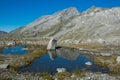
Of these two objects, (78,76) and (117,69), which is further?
(117,69)

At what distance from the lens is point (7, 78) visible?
125ft

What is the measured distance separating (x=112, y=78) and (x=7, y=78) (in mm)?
20587

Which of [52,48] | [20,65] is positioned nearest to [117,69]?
[20,65]

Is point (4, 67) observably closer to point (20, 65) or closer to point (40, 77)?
point (20, 65)

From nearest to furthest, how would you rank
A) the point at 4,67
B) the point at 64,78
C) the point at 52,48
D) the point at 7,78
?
the point at 7,78, the point at 64,78, the point at 4,67, the point at 52,48

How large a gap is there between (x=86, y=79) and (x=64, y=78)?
4.33 metres

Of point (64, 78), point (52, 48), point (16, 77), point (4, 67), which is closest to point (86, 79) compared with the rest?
point (64, 78)

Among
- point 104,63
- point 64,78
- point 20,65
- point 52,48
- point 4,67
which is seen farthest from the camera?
point 52,48

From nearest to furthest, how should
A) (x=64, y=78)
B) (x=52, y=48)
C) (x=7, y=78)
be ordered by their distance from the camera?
1. (x=7, y=78)
2. (x=64, y=78)
3. (x=52, y=48)

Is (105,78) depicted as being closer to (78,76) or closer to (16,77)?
(78,76)

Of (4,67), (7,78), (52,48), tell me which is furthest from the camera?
(52,48)

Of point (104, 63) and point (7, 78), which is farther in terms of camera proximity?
point (104, 63)

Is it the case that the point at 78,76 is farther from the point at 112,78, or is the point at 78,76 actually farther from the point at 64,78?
the point at 112,78

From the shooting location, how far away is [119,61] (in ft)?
200
